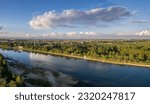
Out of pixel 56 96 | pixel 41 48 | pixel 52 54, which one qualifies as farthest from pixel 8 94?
pixel 41 48

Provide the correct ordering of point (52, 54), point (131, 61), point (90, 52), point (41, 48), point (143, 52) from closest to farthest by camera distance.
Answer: point (131, 61)
point (143, 52)
point (90, 52)
point (52, 54)
point (41, 48)

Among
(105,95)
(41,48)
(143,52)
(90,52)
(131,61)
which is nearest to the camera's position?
(105,95)

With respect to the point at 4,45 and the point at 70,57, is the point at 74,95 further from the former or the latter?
the point at 4,45

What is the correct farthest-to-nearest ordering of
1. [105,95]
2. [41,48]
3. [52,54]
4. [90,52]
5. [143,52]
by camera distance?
[41,48]
[52,54]
[90,52]
[143,52]
[105,95]

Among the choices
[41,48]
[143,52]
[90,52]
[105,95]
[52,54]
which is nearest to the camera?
[105,95]

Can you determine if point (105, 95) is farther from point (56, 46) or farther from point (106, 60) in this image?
point (56, 46)

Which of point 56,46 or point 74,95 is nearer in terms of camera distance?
point 74,95

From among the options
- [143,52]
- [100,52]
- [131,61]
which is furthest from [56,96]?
[100,52]

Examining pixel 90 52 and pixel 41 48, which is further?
pixel 41 48
